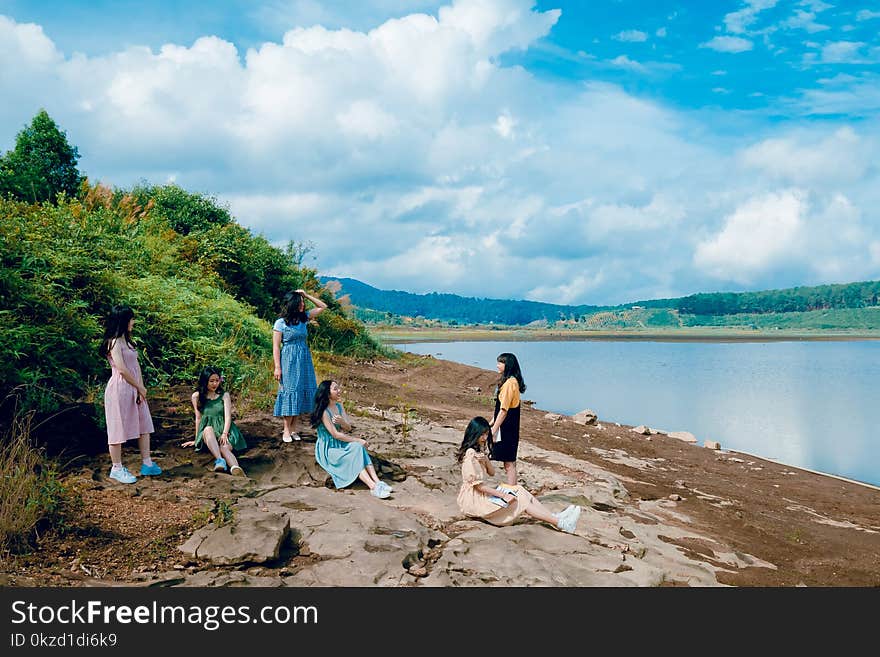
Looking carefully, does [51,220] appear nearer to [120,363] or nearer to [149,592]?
[120,363]

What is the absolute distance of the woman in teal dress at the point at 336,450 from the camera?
22.8 ft

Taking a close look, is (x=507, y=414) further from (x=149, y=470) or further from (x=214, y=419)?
(x=149, y=470)

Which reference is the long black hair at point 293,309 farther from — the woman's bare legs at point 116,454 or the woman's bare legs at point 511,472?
the woman's bare legs at point 511,472

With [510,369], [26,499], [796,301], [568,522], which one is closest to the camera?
[26,499]

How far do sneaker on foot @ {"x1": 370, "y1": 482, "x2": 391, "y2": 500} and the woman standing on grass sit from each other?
5.97ft

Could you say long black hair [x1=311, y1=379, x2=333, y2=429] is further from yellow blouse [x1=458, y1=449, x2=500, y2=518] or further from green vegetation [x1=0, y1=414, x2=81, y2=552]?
green vegetation [x1=0, y1=414, x2=81, y2=552]

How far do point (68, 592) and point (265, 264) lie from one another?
18.3 meters

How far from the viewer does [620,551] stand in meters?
5.91

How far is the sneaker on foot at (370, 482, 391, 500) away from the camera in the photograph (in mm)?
6711

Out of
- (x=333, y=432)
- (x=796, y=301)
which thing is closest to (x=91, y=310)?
(x=333, y=432)

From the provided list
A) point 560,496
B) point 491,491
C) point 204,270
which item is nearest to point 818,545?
point 560,496

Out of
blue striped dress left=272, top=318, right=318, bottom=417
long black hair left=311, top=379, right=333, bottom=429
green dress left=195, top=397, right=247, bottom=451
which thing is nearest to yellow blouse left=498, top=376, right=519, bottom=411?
long black hair left=311, top=379, right=333, bottom=429

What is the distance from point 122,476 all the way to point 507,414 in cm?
427

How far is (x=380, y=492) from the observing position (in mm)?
6715
